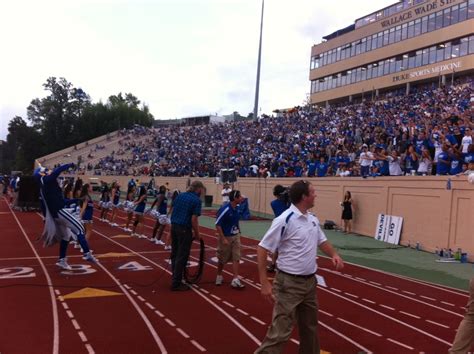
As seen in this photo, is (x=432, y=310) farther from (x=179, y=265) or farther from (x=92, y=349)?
(x=92, y=349)

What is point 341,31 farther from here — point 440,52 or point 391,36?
point 440,52

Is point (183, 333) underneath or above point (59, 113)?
underneath

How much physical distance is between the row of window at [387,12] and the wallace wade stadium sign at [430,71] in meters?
7.33

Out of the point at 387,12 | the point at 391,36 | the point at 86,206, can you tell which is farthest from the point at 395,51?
the point at 86,206

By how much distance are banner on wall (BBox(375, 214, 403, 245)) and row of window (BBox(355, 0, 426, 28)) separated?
125 ft

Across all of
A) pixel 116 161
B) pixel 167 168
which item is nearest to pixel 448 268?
pixel 167 168

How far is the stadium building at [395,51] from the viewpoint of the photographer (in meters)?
43.0

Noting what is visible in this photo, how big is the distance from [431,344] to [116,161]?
5687 cm

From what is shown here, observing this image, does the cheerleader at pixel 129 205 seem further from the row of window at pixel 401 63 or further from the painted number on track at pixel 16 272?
the row of window at pixel 401 63

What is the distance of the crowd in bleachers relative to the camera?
16.5 m

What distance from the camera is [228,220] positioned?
29.9 ft

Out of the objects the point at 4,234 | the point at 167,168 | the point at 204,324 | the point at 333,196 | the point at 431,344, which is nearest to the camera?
the point at 431,344

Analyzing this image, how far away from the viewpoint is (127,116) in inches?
3989

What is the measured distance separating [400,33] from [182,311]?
4947 cm
